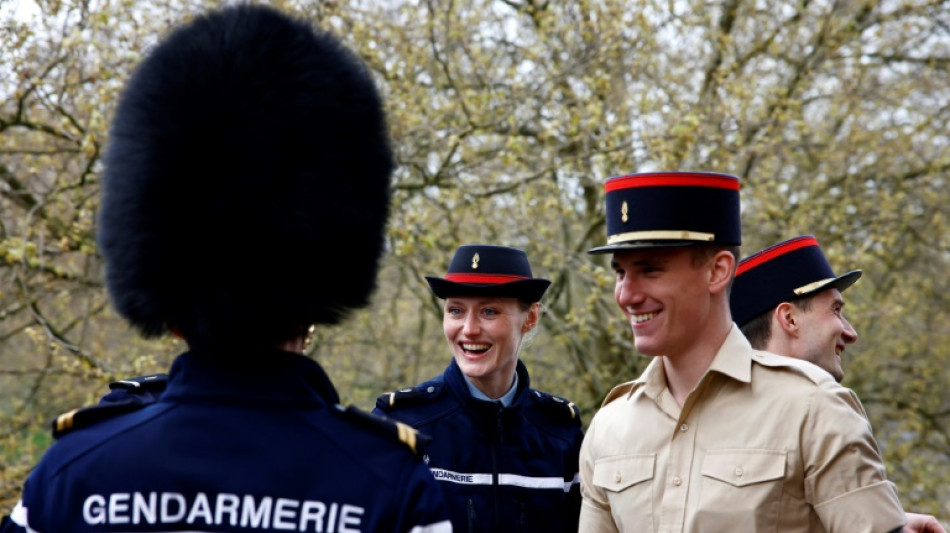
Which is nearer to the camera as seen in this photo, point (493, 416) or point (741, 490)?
point (741, 490)

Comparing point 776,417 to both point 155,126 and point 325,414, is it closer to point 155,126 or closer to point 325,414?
point 325,414

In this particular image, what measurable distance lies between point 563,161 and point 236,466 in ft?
22.9

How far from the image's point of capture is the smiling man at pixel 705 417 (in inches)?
111

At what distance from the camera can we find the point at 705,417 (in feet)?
10.3

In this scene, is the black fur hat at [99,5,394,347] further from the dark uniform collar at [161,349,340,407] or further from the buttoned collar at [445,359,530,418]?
the buttoned collar at [445,359,530,418]

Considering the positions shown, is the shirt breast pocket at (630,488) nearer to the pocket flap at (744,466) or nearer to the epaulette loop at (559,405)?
the pocket flap at (744,466)

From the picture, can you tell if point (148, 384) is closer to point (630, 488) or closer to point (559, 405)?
point (630, 488)

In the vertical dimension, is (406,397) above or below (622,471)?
above

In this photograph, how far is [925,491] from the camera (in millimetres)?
10547

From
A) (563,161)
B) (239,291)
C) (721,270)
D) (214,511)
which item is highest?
(563,161)

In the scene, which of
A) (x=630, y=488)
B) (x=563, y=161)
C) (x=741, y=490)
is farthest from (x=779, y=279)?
(x=563, y=161)

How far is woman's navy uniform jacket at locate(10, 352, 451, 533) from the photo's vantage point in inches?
74.4

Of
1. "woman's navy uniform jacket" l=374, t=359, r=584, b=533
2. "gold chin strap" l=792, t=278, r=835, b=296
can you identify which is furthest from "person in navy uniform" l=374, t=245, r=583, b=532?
"gold chin strap" l=792, t=278, r=835, b=296

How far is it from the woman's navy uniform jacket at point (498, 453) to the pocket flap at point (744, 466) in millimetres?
1163
